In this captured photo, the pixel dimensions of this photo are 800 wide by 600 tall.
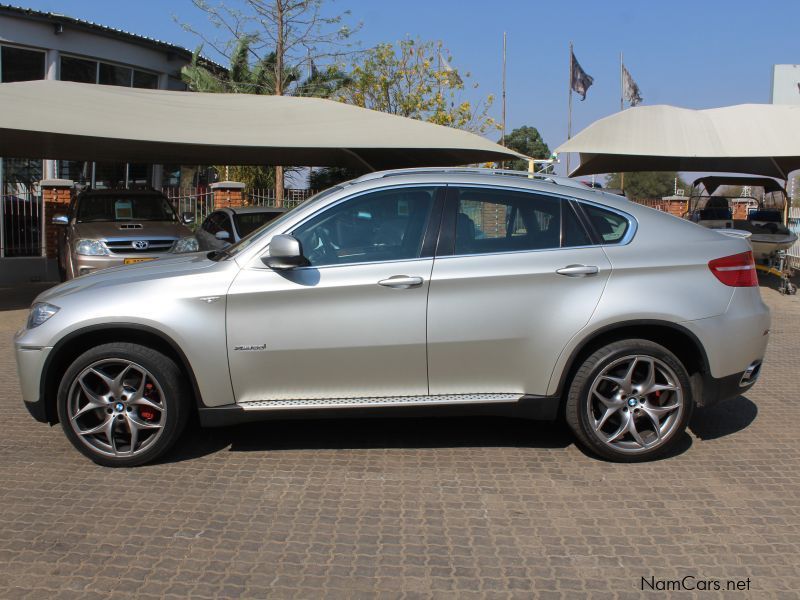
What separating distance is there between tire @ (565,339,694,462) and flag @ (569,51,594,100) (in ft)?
72.7

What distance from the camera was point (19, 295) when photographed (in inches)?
538

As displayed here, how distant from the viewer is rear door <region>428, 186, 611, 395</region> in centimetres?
450

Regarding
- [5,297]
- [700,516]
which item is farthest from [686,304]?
[5,297]

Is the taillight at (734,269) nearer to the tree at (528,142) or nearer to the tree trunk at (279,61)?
the tree trunk at (279,61)

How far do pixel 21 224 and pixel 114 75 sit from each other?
17.0 feet

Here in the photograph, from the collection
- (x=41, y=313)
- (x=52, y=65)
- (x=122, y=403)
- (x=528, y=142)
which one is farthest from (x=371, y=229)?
(x=528, y=142)

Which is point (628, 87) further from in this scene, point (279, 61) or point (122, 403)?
point (122, 403)

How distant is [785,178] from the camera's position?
16.8 m

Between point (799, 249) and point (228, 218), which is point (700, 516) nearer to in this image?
point (228, 218)

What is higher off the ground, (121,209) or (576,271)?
(121,209)

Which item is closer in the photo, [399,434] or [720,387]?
[720,387]

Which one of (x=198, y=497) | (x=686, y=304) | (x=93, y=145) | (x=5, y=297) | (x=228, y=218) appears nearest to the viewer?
(x=198, y=497)

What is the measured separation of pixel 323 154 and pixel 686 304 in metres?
10.5

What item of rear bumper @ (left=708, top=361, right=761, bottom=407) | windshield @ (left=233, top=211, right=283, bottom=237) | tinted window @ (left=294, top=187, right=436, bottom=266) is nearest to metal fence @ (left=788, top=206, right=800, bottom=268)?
windshield @ (left=233, top=211, right=283, bottom=237)
